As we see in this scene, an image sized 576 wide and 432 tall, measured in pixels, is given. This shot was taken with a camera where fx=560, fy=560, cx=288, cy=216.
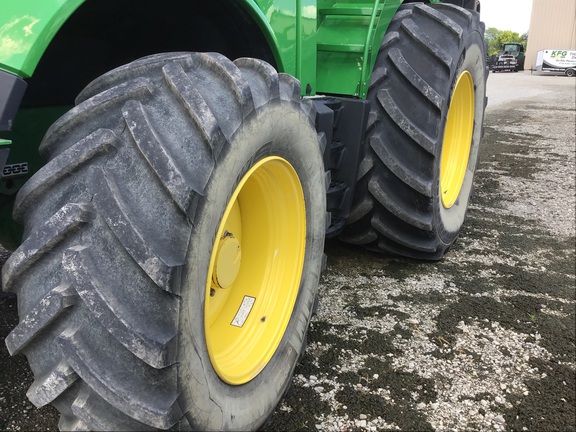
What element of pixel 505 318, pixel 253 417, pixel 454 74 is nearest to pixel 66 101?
pixel 253 417

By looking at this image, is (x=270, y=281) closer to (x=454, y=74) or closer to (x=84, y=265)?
(x=84, y=265)

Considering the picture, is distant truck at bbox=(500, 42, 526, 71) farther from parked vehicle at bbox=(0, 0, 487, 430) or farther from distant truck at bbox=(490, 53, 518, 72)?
parked vehicle at bbox=(0, 0, 487, 430)

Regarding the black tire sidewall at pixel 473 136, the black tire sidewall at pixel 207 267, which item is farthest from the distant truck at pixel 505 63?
the black tire sidewall at pixel 207 267

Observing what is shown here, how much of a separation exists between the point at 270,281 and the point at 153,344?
0.83m

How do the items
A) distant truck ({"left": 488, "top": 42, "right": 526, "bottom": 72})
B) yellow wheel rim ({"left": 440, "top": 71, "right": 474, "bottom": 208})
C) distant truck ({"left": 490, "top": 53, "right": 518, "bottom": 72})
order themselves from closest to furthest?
yellow wheel rim ({"left": 440, "top": 71, "right": 474, "bottom": 208}), distant truck ({"left": 490, "top": 53, "right": 518, "bottom": 72}), distant truck ({"left": 488, "top": 42, "right": 526, "bottom": 72})

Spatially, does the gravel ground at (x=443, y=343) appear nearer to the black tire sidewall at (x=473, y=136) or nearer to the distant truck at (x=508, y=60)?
the black tire sidewall at (x=473, y=136)

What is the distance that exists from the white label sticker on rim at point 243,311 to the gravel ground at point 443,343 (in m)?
0.33

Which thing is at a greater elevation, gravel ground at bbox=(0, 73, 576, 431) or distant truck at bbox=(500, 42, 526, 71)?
gravel ground at bbox=(0, 73, 576, 431)

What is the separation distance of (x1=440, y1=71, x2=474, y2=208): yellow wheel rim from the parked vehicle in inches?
18.0

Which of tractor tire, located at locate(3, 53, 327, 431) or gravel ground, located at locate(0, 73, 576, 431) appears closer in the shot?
tractor tire, located at locate(3, 53, 327, 431)

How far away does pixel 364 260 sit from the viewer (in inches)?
122

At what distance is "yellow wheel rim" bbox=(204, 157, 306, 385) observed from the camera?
1.75 metres

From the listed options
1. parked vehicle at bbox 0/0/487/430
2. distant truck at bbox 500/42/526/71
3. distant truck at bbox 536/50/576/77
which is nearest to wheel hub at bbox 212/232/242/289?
parked vehicle at bbox 0/0/487/430

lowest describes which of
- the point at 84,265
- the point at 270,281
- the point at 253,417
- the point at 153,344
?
the point at 253,417
